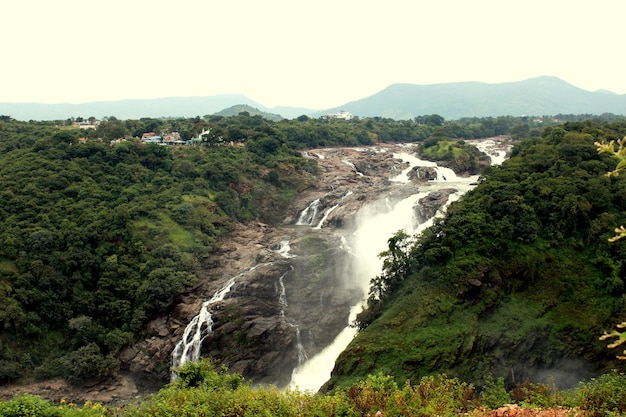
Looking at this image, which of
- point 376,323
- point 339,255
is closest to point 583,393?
point 376,323

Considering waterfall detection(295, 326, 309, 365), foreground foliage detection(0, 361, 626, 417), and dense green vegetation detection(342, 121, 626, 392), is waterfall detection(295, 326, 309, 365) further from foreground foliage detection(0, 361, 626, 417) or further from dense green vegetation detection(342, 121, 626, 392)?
foreground foliage detection(0, 361, 626, 417)

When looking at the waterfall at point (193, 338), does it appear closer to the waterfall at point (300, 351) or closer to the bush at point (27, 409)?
the waterfall at point (300, 351)

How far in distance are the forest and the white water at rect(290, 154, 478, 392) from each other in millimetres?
2265

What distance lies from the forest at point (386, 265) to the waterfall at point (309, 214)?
218 inches

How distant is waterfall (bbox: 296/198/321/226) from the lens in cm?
3684

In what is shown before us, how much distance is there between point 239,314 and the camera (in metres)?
23.3

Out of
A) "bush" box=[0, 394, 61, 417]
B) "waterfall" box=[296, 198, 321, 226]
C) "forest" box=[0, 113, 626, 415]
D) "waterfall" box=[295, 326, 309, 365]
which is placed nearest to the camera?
"bush" box=[0, 394, 61, 417]

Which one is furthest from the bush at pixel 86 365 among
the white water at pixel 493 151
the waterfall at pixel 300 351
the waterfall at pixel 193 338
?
the white water at pixel 493 151

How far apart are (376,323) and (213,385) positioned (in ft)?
28.0

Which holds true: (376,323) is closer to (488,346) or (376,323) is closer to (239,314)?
(488,346)

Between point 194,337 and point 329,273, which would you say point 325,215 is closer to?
point 329,273

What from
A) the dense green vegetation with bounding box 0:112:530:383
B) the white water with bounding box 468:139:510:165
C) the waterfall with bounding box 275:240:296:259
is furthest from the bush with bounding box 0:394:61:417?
the white water with bounding box 468:139:510:165

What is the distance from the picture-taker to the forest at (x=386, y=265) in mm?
18328

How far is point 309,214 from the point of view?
37.4 metres
